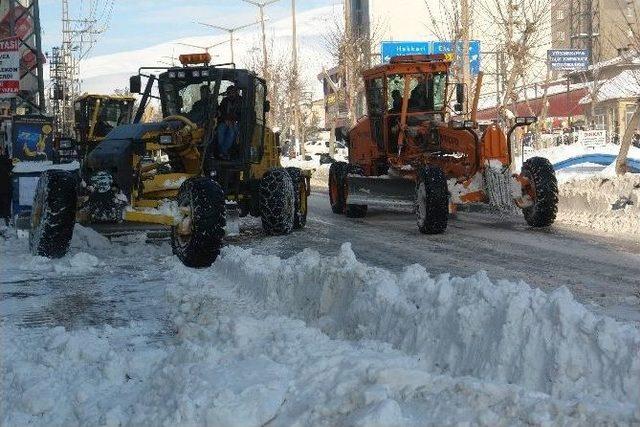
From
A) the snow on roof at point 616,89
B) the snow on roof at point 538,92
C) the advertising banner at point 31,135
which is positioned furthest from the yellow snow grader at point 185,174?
the snow on roof at point 538,92

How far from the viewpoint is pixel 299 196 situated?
563 inches

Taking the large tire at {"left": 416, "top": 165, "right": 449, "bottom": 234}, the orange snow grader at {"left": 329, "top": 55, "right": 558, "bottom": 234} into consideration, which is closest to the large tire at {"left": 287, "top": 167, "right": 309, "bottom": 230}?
the orange snow grader at {"left": 329, "top": 55, "right": 558, "bottom": 234}

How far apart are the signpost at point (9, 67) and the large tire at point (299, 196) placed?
5.10 m

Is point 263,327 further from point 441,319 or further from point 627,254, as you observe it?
point 627,254

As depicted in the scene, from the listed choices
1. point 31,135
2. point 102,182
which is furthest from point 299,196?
point 31,135

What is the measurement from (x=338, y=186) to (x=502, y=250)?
662 centimetres

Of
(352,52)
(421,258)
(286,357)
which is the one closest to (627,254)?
(421,258)

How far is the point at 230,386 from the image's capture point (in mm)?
4750

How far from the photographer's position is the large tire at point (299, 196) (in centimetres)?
1412

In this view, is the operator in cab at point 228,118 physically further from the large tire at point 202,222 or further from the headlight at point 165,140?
the large tire at point 202,222

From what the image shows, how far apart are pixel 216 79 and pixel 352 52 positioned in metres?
35.4

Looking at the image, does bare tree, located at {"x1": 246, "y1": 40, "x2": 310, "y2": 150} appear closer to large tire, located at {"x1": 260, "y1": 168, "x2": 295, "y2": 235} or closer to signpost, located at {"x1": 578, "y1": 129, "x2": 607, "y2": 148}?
signpost, located at {"x1": 578, "y1": 129, "x2": 607, "y2": 148}

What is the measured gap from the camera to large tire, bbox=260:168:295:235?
12406mm

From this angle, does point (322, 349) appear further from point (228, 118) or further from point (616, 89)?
point (616, 89)
